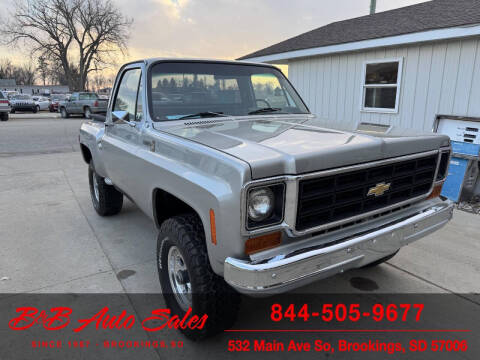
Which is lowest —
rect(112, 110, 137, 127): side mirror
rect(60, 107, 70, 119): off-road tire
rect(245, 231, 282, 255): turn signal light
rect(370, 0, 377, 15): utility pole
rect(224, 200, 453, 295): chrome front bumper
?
rect(60, 107, 70, 119): off-road tire

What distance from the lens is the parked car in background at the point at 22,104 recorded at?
28.4 meters

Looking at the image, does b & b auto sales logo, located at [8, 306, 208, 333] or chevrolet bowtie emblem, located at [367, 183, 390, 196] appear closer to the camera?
chevrolet bowtie emblem, located at [367, 183, 390, 196]

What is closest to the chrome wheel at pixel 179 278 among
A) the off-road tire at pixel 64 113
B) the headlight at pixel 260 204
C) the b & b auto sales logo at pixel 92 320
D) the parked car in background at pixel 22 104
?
the b & b auto sales logo at pixel 92 320

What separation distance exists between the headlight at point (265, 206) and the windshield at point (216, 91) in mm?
1387

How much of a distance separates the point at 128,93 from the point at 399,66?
560 centimetres

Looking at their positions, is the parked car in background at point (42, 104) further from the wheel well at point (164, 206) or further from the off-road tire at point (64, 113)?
the wheel well at point (164, 206)

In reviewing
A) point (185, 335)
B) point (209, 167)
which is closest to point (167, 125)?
point (209, 167)

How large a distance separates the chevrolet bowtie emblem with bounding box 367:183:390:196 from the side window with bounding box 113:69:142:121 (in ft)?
7.04

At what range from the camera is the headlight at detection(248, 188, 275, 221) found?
6.32 feet

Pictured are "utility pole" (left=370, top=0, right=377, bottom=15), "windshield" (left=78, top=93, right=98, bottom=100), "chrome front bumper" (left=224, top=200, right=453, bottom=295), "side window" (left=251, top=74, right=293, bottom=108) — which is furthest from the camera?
"windshield" (left=78, top=93, right=98, bottom=100)

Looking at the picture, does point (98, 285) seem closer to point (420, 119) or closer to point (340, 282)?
point (340, 282)

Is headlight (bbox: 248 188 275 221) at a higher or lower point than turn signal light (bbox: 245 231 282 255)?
higher

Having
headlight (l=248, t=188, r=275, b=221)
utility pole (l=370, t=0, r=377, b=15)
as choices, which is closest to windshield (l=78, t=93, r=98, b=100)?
utility pole (l=370, t=0, r=377, b=15)

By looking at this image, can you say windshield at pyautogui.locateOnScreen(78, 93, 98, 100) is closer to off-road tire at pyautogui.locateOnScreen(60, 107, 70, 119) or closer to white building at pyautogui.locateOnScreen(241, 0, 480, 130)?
off-road tire at pyautogui.locateOnScreen(60, 107, 70, 119)
